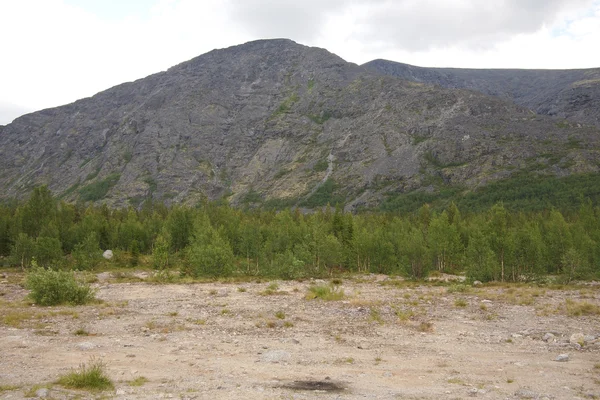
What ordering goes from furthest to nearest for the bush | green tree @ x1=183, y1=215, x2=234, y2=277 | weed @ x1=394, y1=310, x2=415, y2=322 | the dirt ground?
green tree @ x1=183, y1=215, x2=234, y2=277
the bush
weed @ x1=394, y1=310, x2=415, y2=322
the dirt ground

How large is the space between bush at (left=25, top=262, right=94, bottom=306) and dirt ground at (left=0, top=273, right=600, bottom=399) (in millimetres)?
1284

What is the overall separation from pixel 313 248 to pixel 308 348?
138ft

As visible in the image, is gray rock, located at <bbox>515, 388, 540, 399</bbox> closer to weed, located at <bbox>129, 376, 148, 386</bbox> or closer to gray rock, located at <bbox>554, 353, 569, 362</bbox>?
gray rock, located at <bbox>554, 353, 569, 362</bbox>

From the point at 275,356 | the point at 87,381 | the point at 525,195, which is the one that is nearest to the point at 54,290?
the point at 87,381

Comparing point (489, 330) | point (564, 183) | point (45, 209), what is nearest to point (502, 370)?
point (489, 330)

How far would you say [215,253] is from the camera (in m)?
50.3

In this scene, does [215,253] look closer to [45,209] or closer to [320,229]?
[320,229]

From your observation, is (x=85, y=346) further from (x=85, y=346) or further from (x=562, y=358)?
(x=562, y=358)

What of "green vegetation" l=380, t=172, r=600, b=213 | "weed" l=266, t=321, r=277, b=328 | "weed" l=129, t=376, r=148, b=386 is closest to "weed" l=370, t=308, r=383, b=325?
"weed" l=266, t=321, r=277, b=328

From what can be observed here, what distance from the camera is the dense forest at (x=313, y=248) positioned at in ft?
166

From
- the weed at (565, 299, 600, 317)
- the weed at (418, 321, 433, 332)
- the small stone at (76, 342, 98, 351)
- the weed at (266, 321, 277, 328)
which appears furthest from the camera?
the weed at (565, 299, 600, 317)

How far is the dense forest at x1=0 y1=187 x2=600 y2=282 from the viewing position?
5072cm

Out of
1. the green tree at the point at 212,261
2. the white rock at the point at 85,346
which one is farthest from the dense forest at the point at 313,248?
the white rock at the point at 85,346

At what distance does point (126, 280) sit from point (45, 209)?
44167 millimetres
